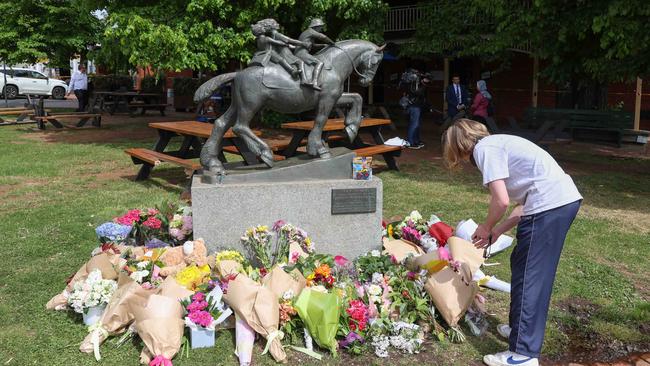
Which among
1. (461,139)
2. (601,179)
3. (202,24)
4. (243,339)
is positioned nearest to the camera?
(461,139)

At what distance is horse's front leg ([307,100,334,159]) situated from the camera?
4867 millimetres

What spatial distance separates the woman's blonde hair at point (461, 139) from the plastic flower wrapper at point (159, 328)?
187 cm

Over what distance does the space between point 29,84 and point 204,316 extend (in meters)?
31.6

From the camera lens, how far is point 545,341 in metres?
3.83

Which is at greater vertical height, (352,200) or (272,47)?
(272,47)

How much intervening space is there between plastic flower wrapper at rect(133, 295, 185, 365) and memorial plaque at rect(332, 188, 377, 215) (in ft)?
5.30

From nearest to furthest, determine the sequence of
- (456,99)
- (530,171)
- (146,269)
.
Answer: (530,171) → (146,269) → (456,99)

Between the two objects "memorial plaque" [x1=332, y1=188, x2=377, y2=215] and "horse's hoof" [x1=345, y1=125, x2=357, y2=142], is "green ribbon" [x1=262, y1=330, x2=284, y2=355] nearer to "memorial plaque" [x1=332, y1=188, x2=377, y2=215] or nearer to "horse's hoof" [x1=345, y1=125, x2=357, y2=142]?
"memorial plaque" [x1=332, y1=188, x2=377, y2=215]

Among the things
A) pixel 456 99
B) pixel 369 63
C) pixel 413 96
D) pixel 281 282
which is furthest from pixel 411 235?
pixel 456 99

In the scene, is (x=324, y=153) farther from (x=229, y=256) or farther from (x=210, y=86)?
(x=229, y=256)

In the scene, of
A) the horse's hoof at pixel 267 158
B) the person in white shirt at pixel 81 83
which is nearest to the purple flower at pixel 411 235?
the horse's hoof at pixel 267 158

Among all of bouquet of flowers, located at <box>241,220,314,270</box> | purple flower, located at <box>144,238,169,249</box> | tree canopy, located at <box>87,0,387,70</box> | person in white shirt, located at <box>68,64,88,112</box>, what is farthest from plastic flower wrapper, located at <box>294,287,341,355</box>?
person in white shirt, located at <box>68,64,88,112</box>

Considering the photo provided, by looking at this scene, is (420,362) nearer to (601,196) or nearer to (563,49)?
(601,196)

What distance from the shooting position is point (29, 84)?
30.9 metres
